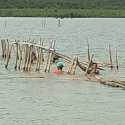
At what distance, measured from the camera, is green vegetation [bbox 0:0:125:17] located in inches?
4200

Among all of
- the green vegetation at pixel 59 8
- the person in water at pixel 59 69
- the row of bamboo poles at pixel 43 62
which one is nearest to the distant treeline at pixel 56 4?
the green vegetation at pixel 59 8

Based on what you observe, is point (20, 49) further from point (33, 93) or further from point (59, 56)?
point (33, 93)

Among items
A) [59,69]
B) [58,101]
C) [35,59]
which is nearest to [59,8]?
[35,59]

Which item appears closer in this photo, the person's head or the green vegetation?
the person's head

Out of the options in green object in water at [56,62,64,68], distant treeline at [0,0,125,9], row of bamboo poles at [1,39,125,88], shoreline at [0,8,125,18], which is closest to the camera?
row of bamboo poles at [1,39,125,88]

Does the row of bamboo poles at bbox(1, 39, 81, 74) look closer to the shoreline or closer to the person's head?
the person's head

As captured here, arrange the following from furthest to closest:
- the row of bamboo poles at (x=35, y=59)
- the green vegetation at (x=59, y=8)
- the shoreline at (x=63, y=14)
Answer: the green vegetation at (x=59, y=8) → the shoreline at (x=63, y=14) → the row of bamboo poles at (x=35, y=59)

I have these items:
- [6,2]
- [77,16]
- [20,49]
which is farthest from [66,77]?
[6,2]

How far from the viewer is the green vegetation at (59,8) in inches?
4200

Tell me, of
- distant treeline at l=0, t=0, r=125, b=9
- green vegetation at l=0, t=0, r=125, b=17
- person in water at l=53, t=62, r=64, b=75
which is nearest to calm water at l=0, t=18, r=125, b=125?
person in water at l=53, t=62, r=64, b=75

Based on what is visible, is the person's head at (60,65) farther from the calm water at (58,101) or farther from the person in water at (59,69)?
the calm water at (58,101)

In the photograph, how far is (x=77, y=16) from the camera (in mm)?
105500

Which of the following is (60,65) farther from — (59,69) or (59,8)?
(59,8)

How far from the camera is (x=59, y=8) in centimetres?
12400
